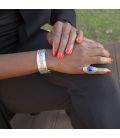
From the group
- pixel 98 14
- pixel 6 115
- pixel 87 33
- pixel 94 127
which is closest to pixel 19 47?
pixel 6 115

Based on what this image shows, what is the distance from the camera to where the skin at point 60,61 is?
49.0 inches

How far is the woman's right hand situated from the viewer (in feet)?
4.07

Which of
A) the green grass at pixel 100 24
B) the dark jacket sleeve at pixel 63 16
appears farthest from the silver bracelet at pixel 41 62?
the green grass at pixel 100 24

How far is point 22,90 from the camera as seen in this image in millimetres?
1354

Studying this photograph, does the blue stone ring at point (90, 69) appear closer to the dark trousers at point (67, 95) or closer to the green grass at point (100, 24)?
the dark trousers at point (67, 95)

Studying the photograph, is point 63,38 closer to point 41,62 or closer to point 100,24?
point 41,62

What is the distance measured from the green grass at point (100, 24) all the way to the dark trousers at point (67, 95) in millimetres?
1632

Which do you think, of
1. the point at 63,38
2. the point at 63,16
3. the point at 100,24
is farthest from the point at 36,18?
the point at 100,24

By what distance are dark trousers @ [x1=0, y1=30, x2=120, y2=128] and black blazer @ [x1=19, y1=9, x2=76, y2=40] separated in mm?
35

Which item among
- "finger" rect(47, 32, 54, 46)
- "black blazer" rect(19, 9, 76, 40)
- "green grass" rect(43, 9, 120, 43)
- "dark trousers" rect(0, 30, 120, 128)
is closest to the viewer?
"dark trousers" rect(0, 30, 120, 128)

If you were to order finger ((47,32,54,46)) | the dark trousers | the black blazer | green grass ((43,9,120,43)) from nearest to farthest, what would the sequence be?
1. the dark trousers
2. finger ((47,32,54,46))
3. the black blazer
4. green grass ((43,9,120,43))

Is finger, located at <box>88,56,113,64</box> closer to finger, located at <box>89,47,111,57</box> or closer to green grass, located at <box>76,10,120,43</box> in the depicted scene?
finger, located at <box>89,47,111,57</box>

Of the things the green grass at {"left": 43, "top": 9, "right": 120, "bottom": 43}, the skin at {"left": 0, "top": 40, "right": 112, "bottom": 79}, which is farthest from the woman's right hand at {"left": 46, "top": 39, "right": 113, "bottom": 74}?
the green grass at {"left": 43, "top": 9, "right": 120, "bottom": 43}

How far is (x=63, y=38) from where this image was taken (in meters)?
1.29
